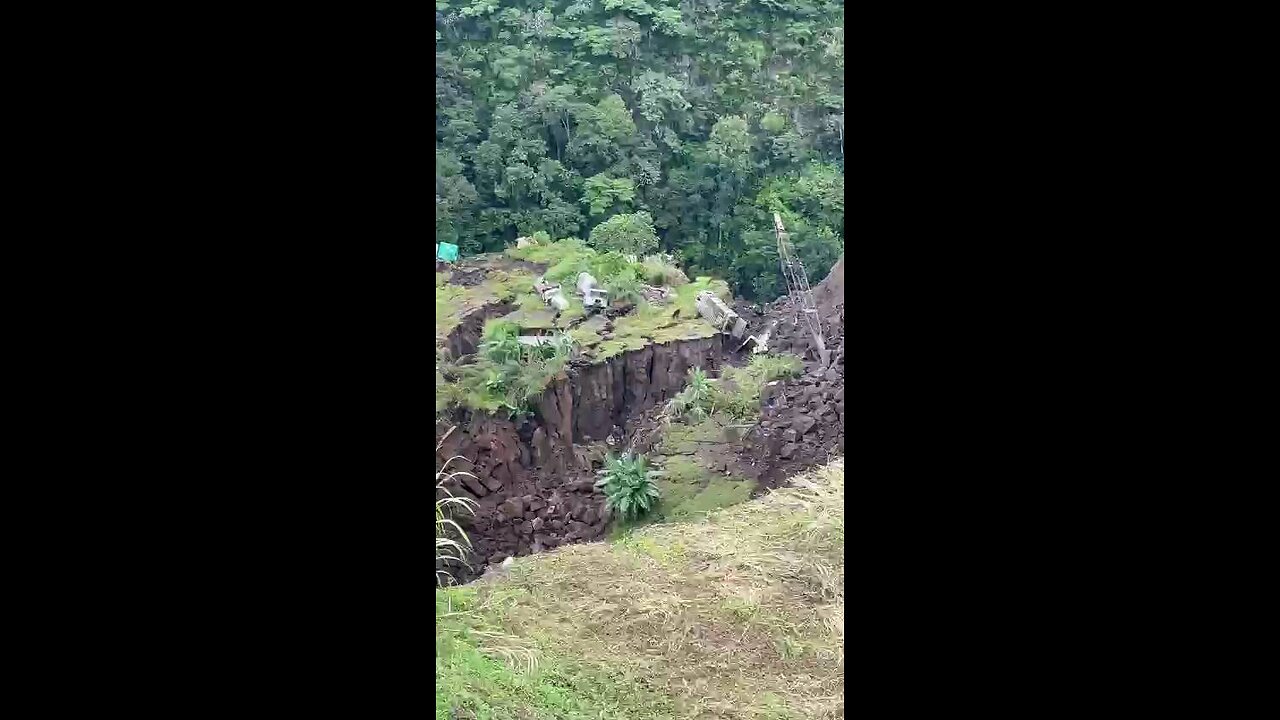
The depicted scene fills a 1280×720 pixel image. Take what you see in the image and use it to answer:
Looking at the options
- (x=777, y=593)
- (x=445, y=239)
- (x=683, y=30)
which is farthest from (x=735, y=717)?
(x=683, y=30)

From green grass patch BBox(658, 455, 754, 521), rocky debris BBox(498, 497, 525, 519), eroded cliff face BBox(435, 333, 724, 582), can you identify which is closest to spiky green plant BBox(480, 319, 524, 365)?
eroded cliff face BBox(435, 333, 724, 582)

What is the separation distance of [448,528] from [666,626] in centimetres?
81

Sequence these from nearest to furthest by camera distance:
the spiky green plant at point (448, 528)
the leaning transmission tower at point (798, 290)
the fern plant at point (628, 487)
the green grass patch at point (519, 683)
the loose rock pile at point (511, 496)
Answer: the green grass patch at point (519, 683) < the spiky green plant at point (448, 528) < the loose rock pile at point (511, 496) < the fern plant at point (628, 487) < the leaning transmission tower at point (798, 290)

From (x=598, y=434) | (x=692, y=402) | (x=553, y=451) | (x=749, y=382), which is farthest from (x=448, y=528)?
(x=749, y=382)

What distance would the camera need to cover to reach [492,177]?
401 centimetres

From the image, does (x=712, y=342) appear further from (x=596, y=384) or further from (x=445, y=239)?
(x=445, y=239)

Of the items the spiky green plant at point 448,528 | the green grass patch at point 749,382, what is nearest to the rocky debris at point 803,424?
the green grass patch at point 749,382

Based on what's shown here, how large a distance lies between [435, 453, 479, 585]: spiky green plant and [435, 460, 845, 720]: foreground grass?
122 mm

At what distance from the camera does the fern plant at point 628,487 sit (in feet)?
12.6

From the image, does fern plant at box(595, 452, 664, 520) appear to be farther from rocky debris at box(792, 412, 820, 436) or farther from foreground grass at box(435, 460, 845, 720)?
rocky debris at box(792, 412, 820, 436)

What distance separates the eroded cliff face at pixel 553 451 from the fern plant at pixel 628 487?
0.04 meters

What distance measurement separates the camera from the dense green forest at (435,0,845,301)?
4051mm

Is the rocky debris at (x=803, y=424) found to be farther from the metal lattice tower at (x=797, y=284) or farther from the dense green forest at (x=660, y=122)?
the dense green forest at (x=660, y=122)
